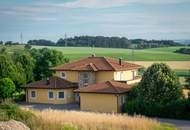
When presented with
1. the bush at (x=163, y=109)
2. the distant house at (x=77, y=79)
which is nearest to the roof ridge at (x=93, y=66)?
the distant house at (x=77, y=79)

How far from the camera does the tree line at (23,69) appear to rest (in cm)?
5500

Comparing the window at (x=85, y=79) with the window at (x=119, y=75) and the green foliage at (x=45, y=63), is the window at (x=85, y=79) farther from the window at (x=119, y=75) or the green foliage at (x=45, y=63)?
the green foliage at (x=45, y=63)

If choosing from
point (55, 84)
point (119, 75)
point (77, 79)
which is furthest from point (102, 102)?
point (119, 75)

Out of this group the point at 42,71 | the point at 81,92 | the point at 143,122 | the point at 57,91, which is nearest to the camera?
the point at 143,122

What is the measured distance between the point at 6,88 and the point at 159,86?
18419mm

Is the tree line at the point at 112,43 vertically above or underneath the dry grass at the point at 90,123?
above

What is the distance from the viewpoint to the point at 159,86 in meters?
42.2

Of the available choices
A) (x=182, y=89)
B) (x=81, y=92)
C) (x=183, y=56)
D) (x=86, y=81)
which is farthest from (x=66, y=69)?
(x=183, y=56)

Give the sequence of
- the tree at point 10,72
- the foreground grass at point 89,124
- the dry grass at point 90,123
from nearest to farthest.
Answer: the dry grass at point 90,123, the foreground grass at point 89,124, the tree at point 10,72

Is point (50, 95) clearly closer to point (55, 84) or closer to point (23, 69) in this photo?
point (55, 84)

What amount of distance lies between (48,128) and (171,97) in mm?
22091

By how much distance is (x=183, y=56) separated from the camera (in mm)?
96000

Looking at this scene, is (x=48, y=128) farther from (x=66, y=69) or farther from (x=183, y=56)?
(x=183, y=56)

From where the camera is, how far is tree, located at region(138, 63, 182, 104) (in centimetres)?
4162
